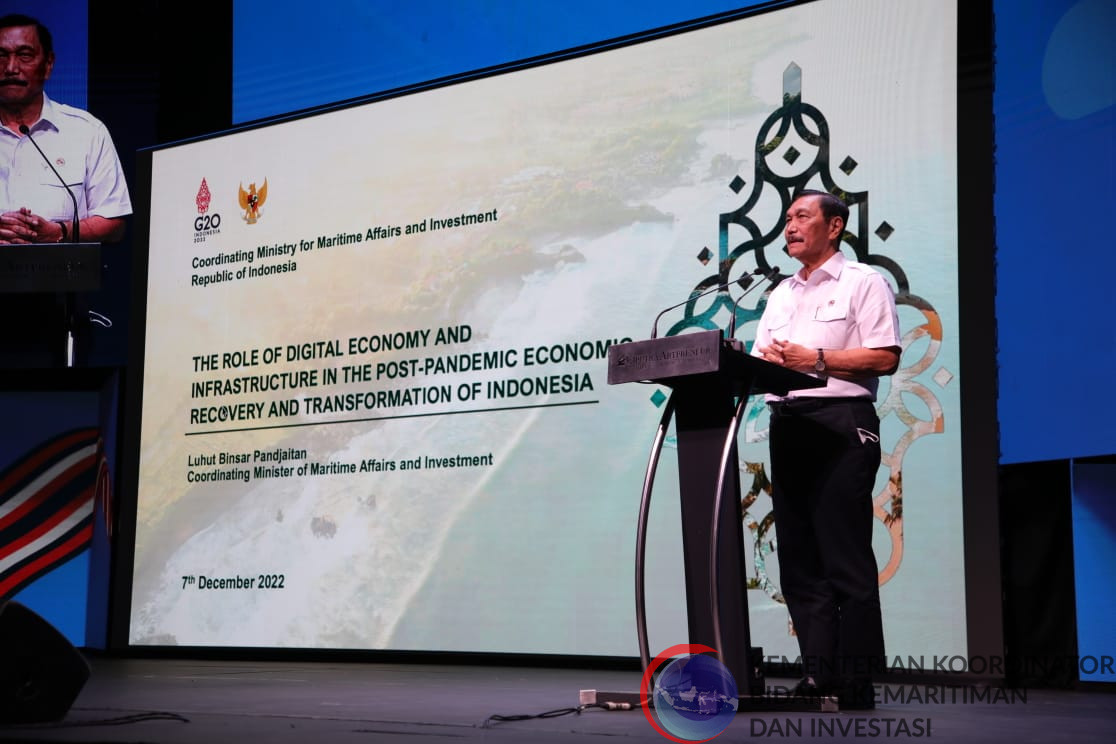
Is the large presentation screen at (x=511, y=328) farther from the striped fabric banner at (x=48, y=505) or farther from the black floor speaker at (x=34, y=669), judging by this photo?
the black floor speaker at (x=34, y=669)

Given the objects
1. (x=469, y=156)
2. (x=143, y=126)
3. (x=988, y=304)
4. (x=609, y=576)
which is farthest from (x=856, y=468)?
(x=143, y=126)

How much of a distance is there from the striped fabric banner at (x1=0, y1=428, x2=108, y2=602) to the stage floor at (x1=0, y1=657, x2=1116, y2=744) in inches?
72.2

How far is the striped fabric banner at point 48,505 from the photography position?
219 inches

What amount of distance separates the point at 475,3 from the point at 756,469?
246cm

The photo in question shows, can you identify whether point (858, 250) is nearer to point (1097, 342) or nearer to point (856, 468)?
point (1097, 342)

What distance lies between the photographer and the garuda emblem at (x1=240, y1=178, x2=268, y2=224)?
5.33 m

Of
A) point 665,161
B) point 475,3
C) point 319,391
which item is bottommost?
point 319,391

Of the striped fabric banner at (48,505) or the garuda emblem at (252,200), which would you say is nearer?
the garuda emblem at (252,200)

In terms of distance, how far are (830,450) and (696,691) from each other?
65 centimetres

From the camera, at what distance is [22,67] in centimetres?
612

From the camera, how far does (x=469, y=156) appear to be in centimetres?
481

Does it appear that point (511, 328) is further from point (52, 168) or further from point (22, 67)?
point (22, 67)

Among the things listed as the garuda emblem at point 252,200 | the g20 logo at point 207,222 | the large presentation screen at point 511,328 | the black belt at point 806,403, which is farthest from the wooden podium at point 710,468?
the g20 logo at point 207,222

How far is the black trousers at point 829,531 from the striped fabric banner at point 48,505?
3850 millimetres
